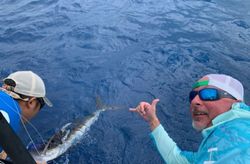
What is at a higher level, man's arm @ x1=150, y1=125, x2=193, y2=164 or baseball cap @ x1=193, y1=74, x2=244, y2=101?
baseball cap @ x1=193, y1=74, x2=244, y2=101

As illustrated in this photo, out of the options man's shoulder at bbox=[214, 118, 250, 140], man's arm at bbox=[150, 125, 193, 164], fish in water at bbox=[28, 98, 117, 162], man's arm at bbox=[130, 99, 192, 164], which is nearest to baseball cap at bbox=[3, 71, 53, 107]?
fish in water at bbox=[28, 98, 117, 162]

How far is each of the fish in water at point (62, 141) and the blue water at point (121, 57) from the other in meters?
0.18

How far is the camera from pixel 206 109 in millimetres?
3826

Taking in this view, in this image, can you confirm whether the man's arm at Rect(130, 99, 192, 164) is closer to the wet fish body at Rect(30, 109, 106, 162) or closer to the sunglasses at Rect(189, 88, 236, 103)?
the sunglasses at Rect(189, 88, 236, 103)

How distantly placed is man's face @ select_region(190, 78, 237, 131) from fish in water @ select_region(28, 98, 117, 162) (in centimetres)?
217

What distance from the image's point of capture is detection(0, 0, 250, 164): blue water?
634 cm

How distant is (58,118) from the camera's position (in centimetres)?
670

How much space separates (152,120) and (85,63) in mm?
4867

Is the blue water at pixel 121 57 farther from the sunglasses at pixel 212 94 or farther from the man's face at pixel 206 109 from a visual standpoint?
the sunglasses at pixel 212 94

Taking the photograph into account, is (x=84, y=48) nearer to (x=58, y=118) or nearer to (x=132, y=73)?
(x=132, y=73)

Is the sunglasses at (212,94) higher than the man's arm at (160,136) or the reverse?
higher

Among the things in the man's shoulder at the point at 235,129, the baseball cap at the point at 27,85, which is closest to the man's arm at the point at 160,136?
the man's shoulder at the point at 235,129

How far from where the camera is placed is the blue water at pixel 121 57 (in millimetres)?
6336

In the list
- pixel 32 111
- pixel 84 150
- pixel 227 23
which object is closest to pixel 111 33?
pixel 227 23
